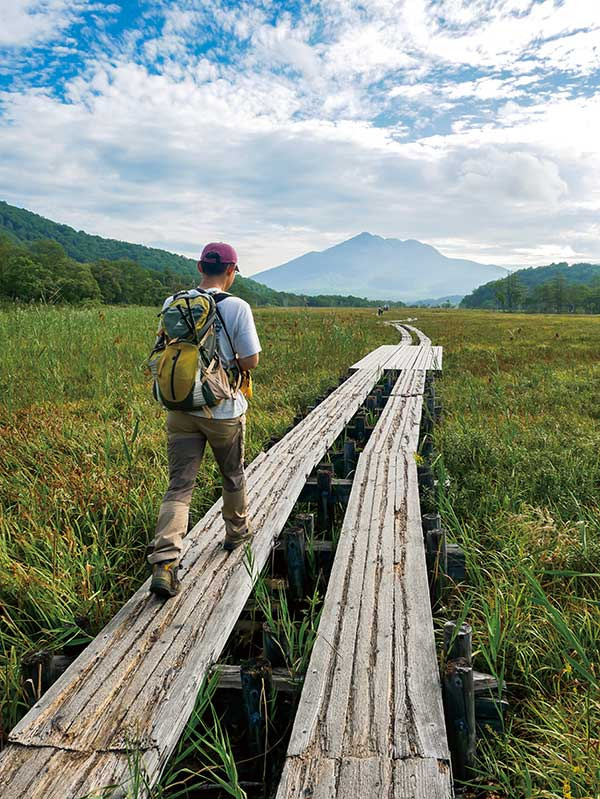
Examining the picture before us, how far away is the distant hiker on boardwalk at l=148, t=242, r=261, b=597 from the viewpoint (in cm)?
287

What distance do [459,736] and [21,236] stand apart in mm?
188940

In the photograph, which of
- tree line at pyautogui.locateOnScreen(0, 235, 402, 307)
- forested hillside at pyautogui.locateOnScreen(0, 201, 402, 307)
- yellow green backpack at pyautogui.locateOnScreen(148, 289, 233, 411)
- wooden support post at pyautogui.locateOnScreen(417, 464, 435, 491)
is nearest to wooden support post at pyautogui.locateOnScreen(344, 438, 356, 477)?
wooden support post at pyautogui.locateOnScreen(417, 464, 435, 491)

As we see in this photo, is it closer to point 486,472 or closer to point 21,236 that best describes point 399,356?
point 486,472

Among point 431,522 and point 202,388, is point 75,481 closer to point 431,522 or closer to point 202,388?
point 202,388

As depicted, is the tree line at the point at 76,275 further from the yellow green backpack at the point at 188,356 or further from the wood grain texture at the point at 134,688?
the wood grain texture at the point at 134,688

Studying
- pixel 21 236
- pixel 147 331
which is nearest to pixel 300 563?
pixel 147 331

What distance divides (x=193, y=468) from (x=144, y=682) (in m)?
1.28

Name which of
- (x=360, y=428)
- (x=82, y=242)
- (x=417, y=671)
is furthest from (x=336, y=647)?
(x=82, y=242)

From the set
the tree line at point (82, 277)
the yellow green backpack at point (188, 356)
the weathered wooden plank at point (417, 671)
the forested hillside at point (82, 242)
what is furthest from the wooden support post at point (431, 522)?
the forested hillside at point (82, 242)

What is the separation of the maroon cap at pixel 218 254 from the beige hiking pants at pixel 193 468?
0.94 m

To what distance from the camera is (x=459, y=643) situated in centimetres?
212

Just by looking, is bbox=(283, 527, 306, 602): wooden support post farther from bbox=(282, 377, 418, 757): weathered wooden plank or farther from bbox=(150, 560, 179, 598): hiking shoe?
bbox=(150, 560, 179, 598): hiking shoe

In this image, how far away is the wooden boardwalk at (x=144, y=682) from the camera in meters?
1.79

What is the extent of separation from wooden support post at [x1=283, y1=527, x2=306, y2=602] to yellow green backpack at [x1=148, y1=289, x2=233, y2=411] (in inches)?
39.1
